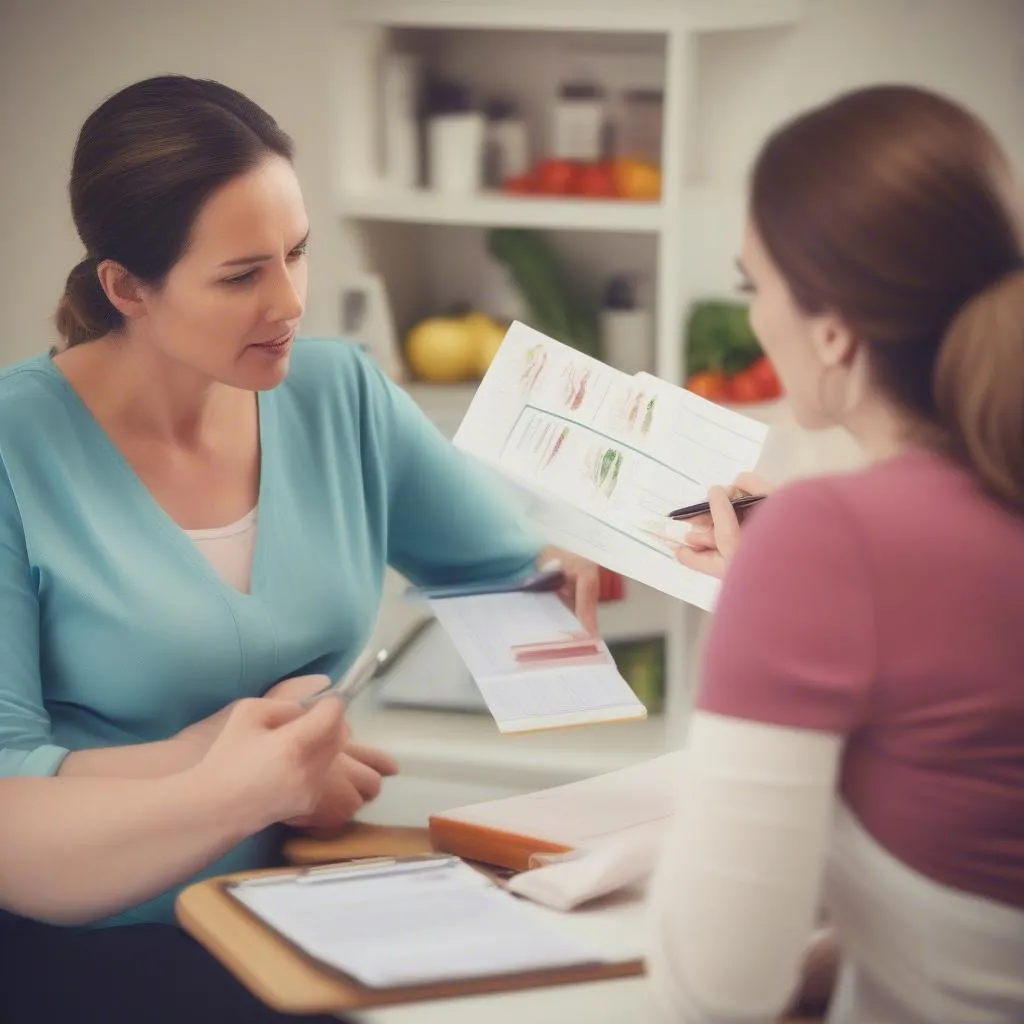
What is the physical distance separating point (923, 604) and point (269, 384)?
79 centimetres

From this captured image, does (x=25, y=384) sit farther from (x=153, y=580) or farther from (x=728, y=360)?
(x=728, y=360)

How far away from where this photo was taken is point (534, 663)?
1.31m

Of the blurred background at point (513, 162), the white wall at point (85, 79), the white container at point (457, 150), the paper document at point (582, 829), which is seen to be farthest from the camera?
the white wall at point (85, 79)

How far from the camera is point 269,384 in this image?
138 cm

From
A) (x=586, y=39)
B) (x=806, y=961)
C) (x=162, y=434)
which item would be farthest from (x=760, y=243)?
(x=586, y=39)

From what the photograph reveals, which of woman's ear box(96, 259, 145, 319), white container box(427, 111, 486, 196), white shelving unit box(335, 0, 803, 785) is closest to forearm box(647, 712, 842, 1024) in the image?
woman's ear box(96, 259, 145, 319)

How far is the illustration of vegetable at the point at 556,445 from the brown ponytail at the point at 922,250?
0.53m

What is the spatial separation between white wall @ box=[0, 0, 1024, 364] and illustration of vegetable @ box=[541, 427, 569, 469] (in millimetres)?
1251

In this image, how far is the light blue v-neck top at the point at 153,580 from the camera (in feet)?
4.18

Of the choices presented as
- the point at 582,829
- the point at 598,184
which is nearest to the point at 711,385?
the point at 598,184

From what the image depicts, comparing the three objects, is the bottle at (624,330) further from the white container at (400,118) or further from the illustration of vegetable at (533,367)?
the illustration of vegetable at (533,367)

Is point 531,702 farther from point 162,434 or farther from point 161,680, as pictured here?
point 162,434

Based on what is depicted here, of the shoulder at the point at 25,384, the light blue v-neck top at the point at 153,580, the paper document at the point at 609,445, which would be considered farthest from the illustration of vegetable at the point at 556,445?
the shoulder at the point at 25,384

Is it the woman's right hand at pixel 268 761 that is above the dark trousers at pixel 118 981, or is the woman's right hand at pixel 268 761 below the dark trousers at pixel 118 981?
above
